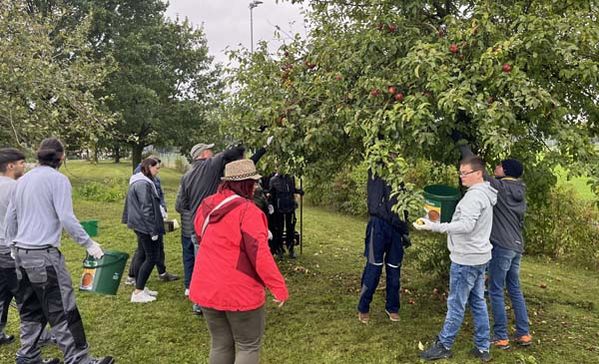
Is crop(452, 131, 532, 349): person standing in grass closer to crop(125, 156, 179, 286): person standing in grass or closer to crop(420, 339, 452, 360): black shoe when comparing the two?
crop(420, 339, 452, 360): black shoe

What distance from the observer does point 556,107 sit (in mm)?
3943

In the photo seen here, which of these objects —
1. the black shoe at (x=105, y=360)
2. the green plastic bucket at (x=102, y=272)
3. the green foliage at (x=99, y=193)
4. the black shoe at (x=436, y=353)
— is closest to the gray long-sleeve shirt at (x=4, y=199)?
the green plastic bucket at (x=102, y=272)

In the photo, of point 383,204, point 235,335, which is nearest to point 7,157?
point 235,335

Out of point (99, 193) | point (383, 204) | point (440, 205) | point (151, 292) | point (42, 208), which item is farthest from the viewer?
point (99, 193)

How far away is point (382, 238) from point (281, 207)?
10.8 ft

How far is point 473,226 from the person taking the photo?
12.7 ft

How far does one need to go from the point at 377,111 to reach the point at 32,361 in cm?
361

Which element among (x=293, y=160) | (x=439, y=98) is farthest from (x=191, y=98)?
(x=439, y=98)

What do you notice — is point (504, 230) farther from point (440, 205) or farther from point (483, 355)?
point (483, 355)

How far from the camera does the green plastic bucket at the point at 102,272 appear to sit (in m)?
4.75

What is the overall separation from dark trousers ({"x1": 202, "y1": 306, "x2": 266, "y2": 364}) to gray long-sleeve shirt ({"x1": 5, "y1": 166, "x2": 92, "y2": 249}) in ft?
4.72

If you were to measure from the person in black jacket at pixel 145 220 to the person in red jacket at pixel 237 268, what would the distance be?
2618mm

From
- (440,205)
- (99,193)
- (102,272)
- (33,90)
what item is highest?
(33,90)

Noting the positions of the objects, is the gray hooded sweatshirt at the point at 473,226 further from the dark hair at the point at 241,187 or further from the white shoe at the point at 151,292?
the white shoe at the point at 151,292
